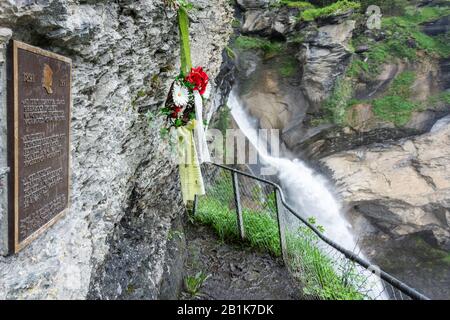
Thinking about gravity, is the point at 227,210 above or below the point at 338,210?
above

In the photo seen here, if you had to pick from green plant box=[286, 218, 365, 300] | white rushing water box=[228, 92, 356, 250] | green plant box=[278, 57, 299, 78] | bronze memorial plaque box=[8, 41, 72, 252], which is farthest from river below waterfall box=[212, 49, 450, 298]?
bronze memorial plaque box=[8, 41, 72, 252]

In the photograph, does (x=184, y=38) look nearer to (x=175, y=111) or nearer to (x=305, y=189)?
(x=175, y=111)

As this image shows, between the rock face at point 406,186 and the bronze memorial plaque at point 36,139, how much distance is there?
507 inches

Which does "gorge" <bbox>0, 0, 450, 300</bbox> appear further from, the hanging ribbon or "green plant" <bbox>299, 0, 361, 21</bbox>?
the hanging ribbon

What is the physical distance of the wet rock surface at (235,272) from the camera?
13.4 ft

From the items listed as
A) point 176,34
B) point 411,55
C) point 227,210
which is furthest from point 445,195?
point 176,34

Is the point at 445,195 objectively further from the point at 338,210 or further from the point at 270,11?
the point at 270,11

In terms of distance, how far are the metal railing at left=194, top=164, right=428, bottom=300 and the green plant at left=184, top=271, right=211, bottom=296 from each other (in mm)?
1018

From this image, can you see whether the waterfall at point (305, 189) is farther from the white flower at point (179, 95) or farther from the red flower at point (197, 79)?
the white flower at point (179, 95)

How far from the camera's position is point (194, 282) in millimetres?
4148

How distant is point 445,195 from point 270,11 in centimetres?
1029

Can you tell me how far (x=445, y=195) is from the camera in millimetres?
13227

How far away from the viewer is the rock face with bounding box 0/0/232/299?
2.09 m

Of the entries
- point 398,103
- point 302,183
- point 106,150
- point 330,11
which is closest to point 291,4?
point 330,11
